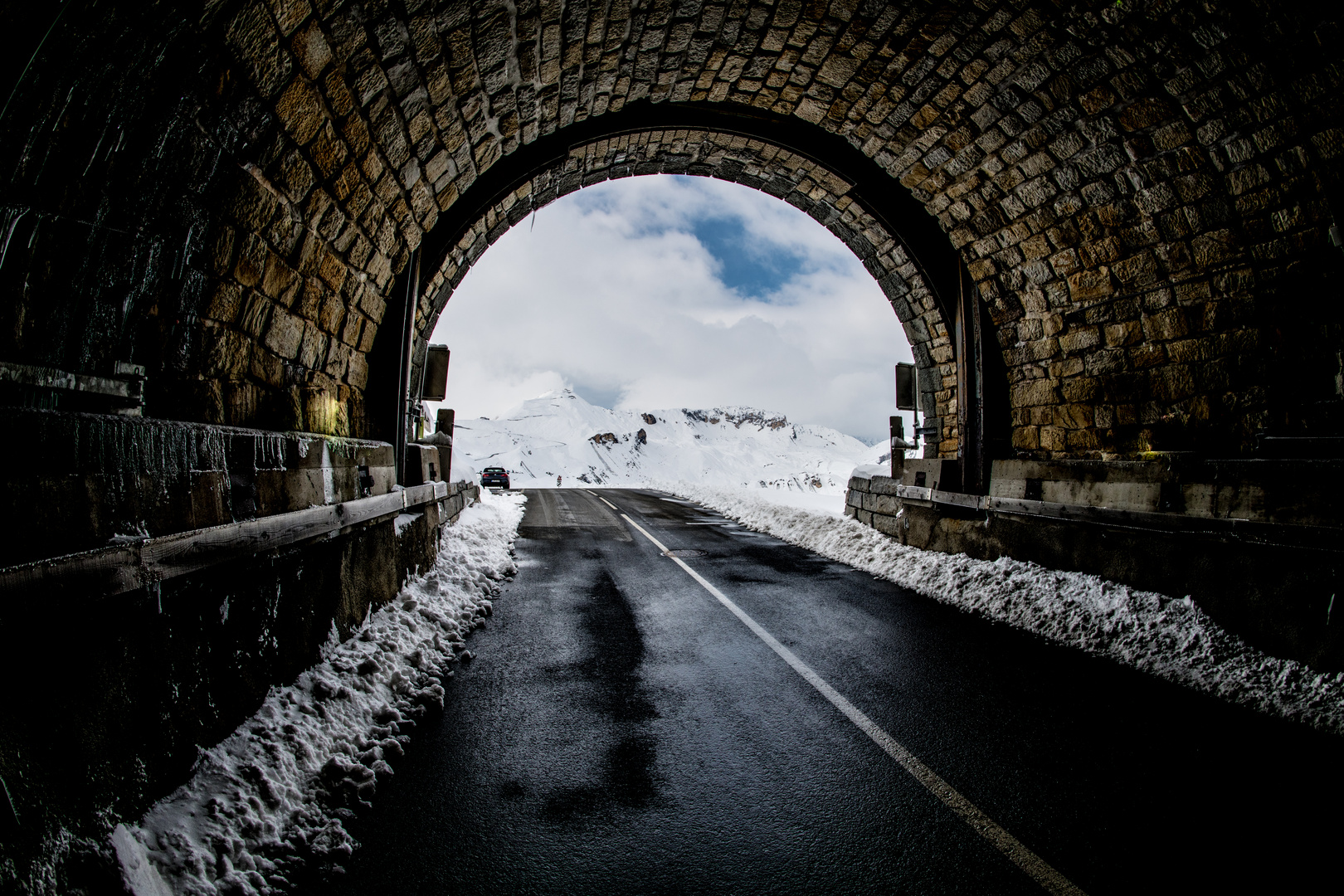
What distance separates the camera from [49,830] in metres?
1.77

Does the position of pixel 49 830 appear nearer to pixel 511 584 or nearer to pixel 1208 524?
pixel 511 584

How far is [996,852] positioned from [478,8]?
237 inches

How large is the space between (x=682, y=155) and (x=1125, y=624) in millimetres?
7908

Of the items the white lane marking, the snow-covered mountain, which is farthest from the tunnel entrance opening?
the snow-covered mountain

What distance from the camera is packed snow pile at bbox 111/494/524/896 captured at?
208 centimetres

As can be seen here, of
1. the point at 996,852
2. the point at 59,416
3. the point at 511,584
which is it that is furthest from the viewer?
the point at 511,584

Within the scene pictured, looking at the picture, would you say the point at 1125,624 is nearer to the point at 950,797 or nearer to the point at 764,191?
the point at 950,797

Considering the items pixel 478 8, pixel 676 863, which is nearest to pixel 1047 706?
pixel 676 863

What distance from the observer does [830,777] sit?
9.37 feet

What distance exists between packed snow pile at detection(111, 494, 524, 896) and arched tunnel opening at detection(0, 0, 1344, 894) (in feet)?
0.40

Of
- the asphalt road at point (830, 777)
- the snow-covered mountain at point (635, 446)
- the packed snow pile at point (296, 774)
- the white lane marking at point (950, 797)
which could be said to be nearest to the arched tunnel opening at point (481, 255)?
the packed snow pile at point (296, 774)

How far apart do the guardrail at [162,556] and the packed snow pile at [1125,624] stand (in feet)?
20.2

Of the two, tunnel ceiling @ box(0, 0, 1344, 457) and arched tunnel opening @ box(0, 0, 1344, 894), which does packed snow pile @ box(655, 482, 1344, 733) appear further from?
tunnel ceiling @ box(0, 0, 1344, 457)

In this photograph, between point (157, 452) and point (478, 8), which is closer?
point (157, 452)
